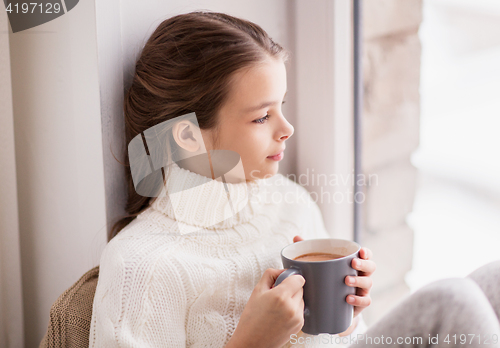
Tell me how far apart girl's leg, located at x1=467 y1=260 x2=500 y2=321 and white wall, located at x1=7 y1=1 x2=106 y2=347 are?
635mm

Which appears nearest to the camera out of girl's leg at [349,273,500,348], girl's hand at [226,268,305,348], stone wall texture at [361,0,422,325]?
girl's leg at [349,273,500,348]

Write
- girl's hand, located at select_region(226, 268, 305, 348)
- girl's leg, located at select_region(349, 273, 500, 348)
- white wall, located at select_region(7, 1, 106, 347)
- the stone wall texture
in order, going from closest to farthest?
girl's leg, located at select_region(349, 273, 500, 348) < girl's hand, located at select_region(226, 268, 305, 348) < white wall, located at select_region(7, 1, 106, 347) < the stone wall texture

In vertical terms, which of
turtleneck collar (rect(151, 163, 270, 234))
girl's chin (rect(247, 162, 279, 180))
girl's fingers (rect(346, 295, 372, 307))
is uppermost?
girl's chin (rect(247, 162, 279, 180))

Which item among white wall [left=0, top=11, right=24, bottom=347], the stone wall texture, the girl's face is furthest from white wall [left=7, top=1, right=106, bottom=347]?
the stone wall texture

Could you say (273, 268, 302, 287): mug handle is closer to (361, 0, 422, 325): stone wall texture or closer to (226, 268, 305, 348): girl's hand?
(226, 268, 305, 348): girl's hand

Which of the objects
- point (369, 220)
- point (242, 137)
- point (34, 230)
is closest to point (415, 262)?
point (369, 220)

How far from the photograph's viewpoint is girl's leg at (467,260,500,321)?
50 centimetres

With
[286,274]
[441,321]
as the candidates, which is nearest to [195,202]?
[286,274]

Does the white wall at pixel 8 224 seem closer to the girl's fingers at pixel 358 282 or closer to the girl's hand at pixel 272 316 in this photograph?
the girl's hand at pixel 272 316

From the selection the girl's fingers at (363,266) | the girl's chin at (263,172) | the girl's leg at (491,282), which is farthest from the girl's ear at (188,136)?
the girl's leg at (491,282)

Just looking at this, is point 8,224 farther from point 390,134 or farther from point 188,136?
point 390,134

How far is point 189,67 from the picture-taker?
2.19 ft

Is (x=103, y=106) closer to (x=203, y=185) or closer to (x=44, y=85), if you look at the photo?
(x=44, y=85)

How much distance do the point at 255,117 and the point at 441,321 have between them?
43cm
